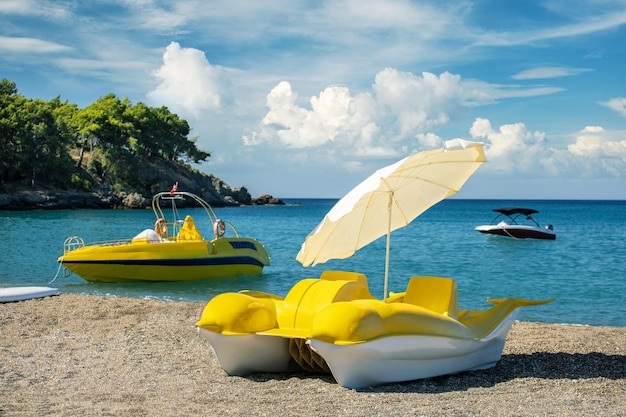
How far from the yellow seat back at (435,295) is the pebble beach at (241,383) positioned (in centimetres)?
78

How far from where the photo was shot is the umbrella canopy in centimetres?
711

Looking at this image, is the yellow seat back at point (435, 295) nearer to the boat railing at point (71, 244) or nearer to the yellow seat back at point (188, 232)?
the boat railing at point (71, 244)

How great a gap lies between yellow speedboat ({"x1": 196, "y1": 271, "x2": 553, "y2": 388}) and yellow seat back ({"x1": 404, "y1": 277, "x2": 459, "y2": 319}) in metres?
0.01

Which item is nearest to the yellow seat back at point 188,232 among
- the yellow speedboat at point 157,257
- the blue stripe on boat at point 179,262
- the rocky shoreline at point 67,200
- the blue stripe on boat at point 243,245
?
the yellow speedboat at point 157,257

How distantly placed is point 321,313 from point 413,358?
3.68 feet

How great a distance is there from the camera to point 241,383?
7211 mm

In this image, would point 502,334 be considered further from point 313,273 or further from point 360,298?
point 313,273

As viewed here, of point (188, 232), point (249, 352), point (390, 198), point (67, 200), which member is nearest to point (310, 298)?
point (249, 352)

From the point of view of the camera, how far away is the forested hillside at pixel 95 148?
212 ft

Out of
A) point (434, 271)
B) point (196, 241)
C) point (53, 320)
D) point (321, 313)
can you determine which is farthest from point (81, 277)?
point (321, 313)

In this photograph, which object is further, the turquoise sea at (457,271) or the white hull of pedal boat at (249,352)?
the turquoise sea at (457,271)

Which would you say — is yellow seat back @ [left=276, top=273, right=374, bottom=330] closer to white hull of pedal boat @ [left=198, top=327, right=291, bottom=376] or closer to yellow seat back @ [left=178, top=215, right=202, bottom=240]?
white hull of pedal boat @ [left=198, top=327, right=291, bottom=376]

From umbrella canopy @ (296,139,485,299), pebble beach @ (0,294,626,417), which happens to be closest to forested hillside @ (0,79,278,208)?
pebble beach @ (0,294,626,417)

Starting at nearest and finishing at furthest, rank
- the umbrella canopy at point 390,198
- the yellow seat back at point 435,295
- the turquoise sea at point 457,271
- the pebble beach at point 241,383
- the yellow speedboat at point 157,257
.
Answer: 1. the pebble beach at point 241,383
2. the umbrella canopy at point 390,198
3. the yellow seat back at point 435,295
4. the turquoise sea at point 457,271
5. the yellow speedboat at point 157,257
